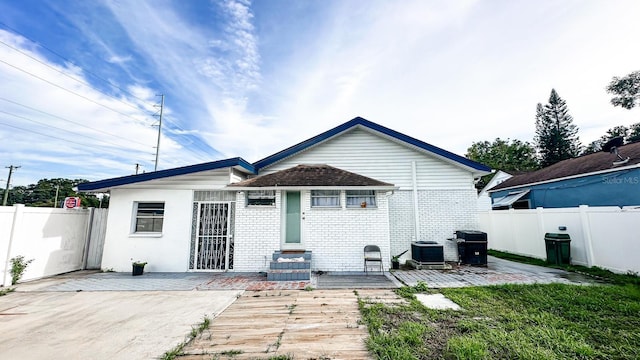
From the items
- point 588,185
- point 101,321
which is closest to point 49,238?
point 101,321

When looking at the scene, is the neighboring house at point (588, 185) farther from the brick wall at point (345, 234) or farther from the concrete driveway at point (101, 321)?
the concrete driveway at point (101, 321)

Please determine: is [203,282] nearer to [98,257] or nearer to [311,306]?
[311,306]

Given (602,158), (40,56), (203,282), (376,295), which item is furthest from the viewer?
(602,158)

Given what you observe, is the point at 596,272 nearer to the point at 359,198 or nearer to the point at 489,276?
the point at 489,276

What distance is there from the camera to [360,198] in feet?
27.5

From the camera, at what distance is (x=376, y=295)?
221 inches

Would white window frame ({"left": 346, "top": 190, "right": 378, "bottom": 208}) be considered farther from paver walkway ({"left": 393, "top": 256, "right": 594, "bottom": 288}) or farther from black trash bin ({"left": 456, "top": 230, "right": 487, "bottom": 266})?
black trash bin ({"left": 456, "top": 230, "right": 487, "bottom": 266})

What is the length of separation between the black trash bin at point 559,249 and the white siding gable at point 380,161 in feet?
10.1

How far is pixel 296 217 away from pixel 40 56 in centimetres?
1428

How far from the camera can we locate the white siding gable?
32.6 feet

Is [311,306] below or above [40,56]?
below

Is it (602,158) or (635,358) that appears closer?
(635,358)

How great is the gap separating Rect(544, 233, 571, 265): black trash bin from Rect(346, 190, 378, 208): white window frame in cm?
650

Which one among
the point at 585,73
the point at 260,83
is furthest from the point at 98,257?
the point at 585,73
